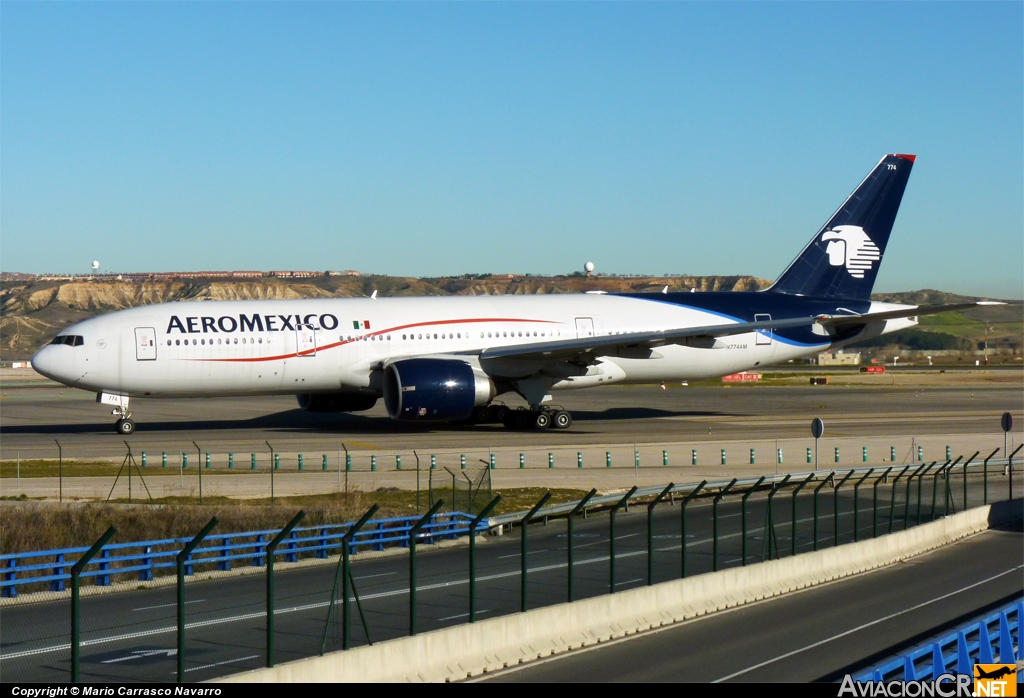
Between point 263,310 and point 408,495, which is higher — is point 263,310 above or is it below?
above

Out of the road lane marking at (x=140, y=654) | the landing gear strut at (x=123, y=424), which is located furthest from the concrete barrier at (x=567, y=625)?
the landing gear strut at (x=123, y=424)

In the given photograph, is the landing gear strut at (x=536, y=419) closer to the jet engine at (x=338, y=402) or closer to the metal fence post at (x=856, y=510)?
the jet engine at (x=338, y=402)

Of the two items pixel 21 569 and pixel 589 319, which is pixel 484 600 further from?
pixel 589 319

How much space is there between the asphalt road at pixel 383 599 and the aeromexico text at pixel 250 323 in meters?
19.3

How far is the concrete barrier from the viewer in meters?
12.5

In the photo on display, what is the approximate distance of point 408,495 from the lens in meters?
26.8

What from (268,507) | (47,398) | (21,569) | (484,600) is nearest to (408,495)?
(268,507)

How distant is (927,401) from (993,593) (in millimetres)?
41292

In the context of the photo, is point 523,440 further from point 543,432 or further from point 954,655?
point 954,655

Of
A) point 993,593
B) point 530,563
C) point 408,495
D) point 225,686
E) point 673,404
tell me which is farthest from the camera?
point 673,404

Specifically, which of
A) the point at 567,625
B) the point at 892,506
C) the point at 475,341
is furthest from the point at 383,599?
the point at 475,341

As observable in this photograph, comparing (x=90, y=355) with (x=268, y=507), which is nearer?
(x=268, y=507)

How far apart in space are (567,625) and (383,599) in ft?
8.67

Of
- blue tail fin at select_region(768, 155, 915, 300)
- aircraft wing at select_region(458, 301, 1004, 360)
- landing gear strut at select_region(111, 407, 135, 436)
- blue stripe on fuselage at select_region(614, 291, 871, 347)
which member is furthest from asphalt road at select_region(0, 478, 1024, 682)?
blue tail fin at select_region(768, 155, 915, 300)
